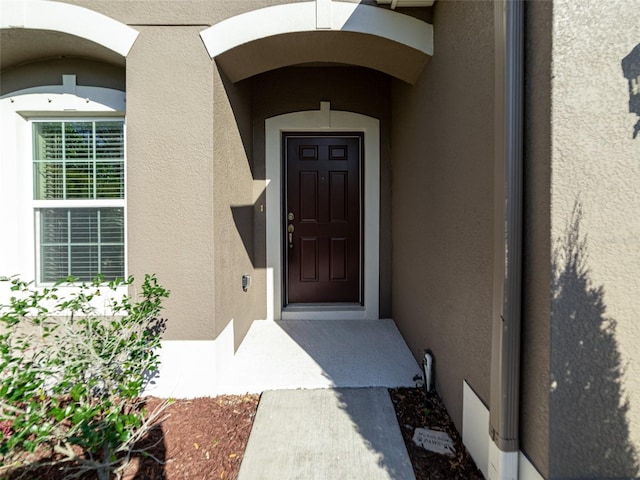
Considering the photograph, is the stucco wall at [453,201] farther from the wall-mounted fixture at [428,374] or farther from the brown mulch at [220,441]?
the brown mulch at [220,441]

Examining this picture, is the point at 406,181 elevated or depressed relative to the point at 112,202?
elevated

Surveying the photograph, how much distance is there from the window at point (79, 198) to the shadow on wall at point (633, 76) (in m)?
3.10

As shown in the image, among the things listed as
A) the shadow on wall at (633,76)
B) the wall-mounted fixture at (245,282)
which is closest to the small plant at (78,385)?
→ the wall-mounted fixture at (245,282)

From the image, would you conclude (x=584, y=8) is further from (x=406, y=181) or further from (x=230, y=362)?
(x=230, y=362)

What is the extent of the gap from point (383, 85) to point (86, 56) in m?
2.82

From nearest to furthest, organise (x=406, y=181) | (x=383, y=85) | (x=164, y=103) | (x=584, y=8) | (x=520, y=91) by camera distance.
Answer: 1. (x=584, y=8)
2. (x=520, y=91)
3. (x=164, y=103)
4. (x=406, y=181)
5. (x=383, y=85)

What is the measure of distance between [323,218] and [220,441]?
2.59 metres

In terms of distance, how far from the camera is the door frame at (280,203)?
145 inches

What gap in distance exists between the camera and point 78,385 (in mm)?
1355

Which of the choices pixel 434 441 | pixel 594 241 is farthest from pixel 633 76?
pixel 434 441

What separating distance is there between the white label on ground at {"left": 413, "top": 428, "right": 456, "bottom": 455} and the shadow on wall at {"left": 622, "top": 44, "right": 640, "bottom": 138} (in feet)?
5.71

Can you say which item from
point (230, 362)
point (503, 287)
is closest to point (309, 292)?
point (230, 362)

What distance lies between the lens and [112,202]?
8.64 feet

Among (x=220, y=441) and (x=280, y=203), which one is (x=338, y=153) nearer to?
(x=280, y=203)
